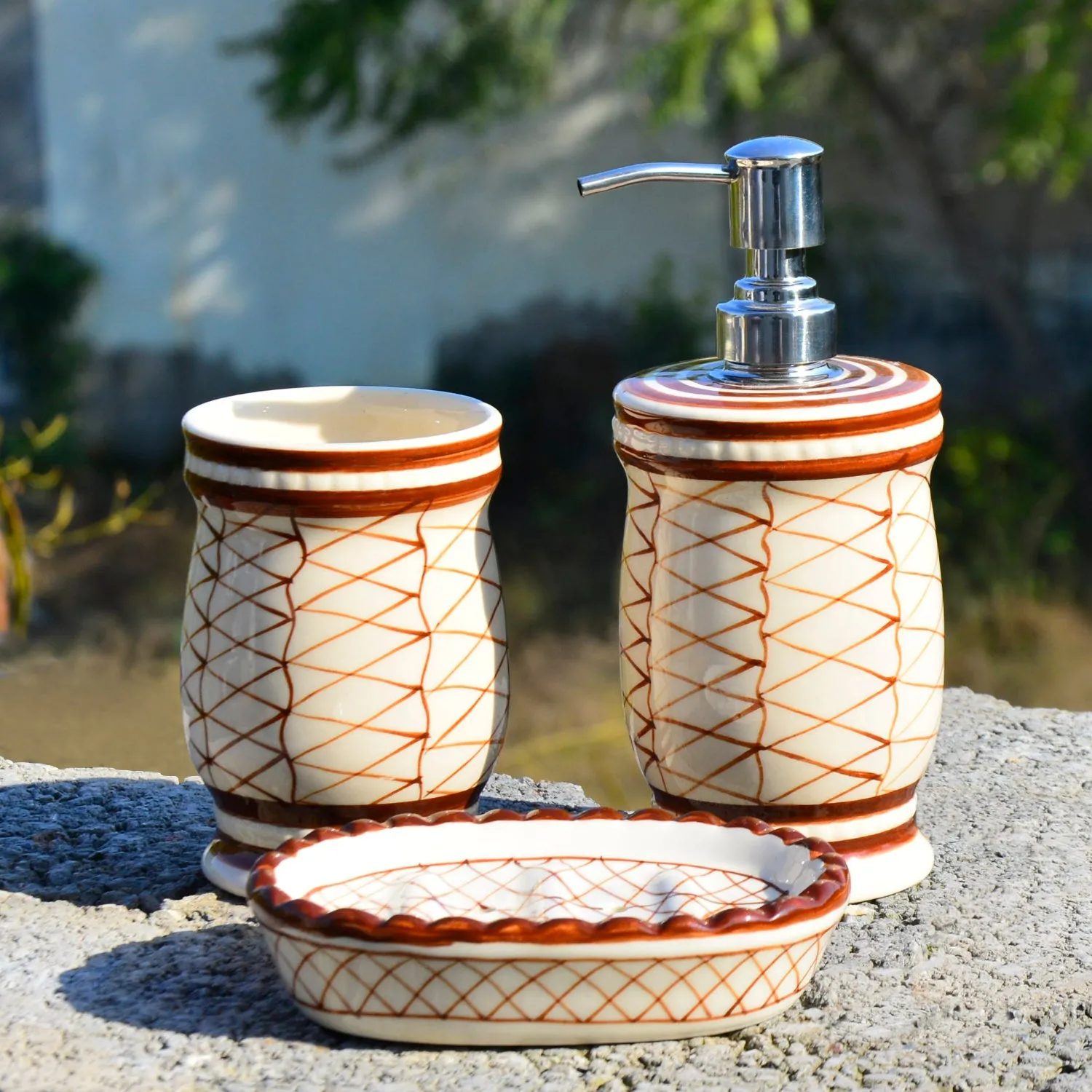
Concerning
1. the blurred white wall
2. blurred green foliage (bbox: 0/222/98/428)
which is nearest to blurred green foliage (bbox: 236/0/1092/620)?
the blurred white wall

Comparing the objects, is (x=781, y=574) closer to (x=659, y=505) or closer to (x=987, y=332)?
(x=659, y=505)

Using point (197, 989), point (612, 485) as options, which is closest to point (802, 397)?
point (197, 989)

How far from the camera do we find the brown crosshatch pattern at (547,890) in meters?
0.73

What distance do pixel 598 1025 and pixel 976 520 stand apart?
284 centimetres

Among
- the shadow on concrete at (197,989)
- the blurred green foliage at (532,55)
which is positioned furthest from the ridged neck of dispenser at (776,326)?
the blurred green foliage at (532,55)

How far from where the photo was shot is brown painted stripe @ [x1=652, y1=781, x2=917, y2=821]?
2.72 feet

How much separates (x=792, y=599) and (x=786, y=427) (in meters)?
0.09

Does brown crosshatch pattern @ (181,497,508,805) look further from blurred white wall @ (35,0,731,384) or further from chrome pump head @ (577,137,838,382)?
blurred white wall @ (35,0,731,384)

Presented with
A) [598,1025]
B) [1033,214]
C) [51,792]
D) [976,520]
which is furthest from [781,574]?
[1033,214]

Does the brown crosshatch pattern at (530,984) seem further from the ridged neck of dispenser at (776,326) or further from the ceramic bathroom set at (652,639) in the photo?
the ridged neck of dispenser at (776,326)

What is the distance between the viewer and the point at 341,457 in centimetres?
77

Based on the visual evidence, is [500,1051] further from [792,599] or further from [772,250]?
[772,250]

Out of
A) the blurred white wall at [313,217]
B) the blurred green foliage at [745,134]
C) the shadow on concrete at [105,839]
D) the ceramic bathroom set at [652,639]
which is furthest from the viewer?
the blurred white wall at [313,217]

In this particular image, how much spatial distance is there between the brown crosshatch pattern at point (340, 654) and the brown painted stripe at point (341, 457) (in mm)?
26
